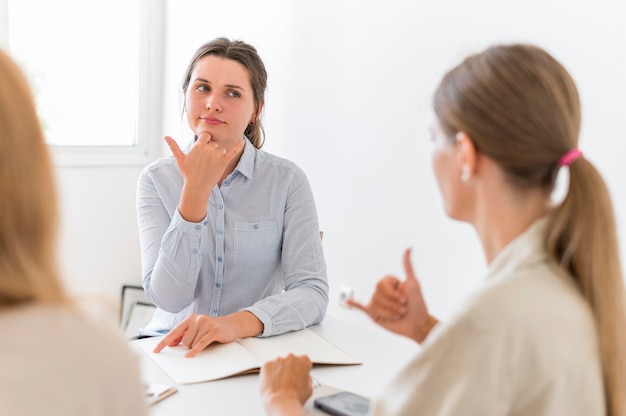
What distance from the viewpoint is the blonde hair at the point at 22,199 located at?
0.73 m

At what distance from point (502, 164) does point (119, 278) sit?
3170 millimetres

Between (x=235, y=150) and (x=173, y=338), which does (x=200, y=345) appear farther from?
(x=235, y=150)

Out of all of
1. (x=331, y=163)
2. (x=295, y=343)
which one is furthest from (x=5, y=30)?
(x=295, y=343)

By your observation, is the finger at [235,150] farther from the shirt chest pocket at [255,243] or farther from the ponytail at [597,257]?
the ponytail at [597,257]

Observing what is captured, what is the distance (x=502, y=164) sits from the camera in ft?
3.23

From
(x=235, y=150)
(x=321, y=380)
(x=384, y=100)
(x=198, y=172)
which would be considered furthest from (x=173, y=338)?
(x=384, y=100)

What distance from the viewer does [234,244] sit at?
1874 mm

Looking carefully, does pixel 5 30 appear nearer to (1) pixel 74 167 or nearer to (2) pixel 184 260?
(1) pixel 74 167

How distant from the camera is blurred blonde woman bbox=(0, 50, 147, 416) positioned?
2.38 feet

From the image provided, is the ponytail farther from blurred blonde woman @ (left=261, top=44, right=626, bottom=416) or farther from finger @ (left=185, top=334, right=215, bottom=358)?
finger @ (left=185, top=334, right=215, bottom=358)

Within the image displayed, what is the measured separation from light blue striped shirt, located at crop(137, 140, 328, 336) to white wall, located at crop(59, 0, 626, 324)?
2.51ft

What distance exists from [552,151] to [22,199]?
0.67 meters

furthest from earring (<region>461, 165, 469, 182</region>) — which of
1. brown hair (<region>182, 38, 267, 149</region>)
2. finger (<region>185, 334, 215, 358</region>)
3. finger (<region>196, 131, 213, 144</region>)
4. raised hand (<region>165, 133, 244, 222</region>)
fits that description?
brown hair (<region>182, 38, 267, 149</region>)

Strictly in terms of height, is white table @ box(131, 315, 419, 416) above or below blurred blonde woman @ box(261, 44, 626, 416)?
below
